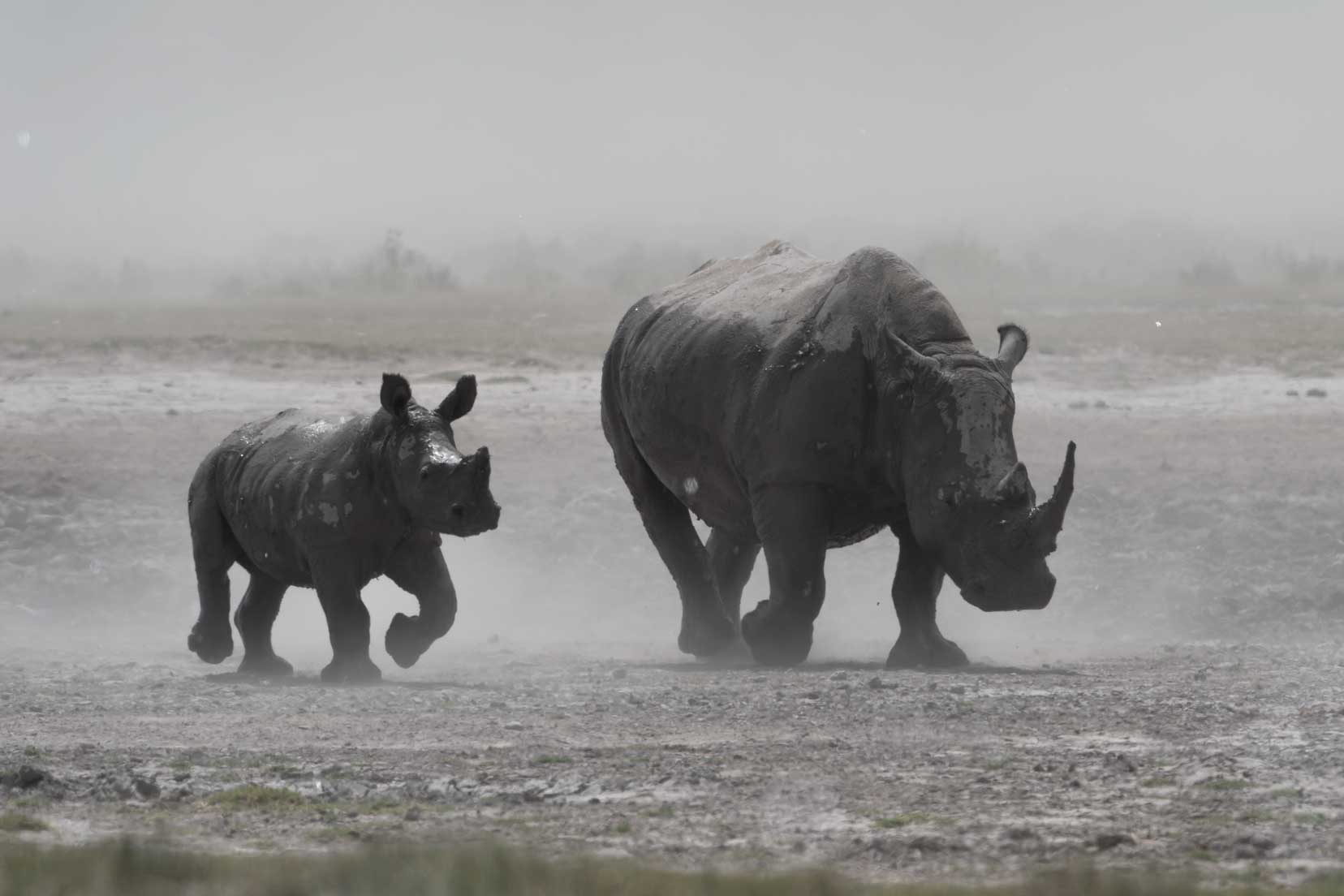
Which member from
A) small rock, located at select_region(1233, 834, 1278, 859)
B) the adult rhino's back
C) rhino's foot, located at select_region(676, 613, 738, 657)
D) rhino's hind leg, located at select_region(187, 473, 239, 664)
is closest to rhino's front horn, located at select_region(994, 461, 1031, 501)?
the adult rhino's back

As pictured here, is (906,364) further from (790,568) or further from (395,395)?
(395,395)

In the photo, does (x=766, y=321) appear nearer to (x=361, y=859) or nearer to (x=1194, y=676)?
(x=1194, y=676)

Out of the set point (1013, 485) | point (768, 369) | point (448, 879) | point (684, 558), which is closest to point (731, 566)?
point (684, 558)

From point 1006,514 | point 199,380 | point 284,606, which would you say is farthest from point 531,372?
point 1006,514

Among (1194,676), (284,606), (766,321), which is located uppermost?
(766,321)

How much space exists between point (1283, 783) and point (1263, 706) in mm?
2497

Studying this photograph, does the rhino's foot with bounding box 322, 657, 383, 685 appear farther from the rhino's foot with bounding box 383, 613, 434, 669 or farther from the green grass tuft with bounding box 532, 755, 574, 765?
the green grass tuft with bounding box 532, 755, 574, 765

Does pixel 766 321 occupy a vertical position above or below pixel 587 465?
above

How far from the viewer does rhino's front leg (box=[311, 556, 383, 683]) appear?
1419 cm

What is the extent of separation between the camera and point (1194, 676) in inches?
508

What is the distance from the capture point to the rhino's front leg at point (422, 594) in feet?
47.9

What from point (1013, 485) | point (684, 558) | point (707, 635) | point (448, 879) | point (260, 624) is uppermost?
point (1013, 485)

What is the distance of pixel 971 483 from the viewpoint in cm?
1333

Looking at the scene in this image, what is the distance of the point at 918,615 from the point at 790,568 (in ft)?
2.84
